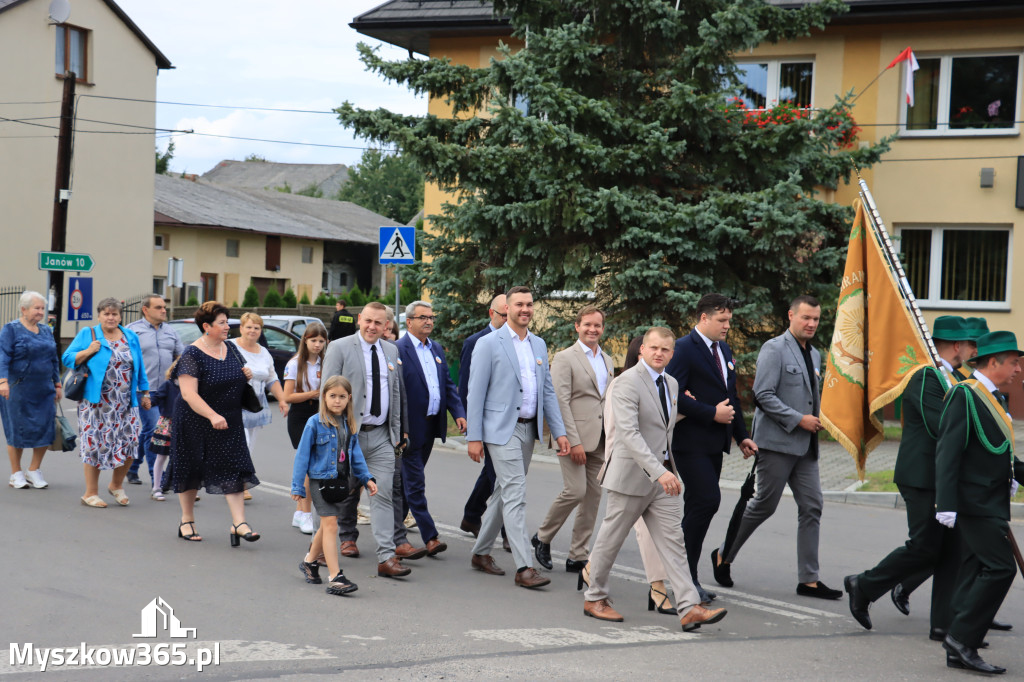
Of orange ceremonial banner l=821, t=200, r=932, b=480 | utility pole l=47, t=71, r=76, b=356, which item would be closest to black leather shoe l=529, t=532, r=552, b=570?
orange ceremonial banner l=821, t=200, r=932, b=480

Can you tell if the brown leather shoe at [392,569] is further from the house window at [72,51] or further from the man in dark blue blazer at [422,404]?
the house window at [72,51]

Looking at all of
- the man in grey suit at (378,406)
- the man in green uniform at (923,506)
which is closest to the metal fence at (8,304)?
the man in grey suit at (378,406)

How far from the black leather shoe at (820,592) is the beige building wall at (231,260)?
129ft

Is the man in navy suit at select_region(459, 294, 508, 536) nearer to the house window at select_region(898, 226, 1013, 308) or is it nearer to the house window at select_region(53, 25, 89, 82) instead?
the house window at select_region(898, 226, 1013, 308)

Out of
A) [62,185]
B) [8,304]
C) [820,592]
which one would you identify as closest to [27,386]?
[820,592]

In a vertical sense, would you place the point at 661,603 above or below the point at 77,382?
below

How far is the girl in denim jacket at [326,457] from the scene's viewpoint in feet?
23.3

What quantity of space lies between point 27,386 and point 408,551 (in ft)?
16.0

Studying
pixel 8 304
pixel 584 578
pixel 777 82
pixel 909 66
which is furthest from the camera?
pixel 8 304

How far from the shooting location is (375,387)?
24.8 feet

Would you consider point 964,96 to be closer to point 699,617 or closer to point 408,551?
point 408,551

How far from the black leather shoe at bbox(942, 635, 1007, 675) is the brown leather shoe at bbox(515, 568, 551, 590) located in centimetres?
261

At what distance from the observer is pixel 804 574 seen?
7230 millimetres

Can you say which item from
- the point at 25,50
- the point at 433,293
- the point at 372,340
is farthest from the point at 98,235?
the point at 372,340
